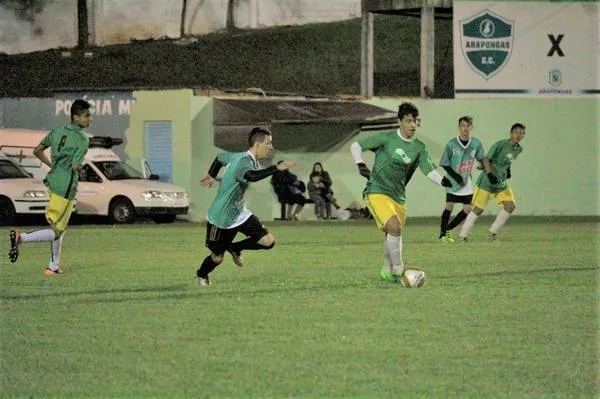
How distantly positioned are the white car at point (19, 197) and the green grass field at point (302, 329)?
42.0ft

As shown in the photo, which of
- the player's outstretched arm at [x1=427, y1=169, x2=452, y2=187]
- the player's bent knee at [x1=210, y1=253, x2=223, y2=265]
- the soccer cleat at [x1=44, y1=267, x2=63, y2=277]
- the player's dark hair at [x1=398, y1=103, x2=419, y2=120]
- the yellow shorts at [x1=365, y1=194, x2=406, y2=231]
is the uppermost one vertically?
the player's dark hair at [x1=398, y1=103, x2=419, y2=120]

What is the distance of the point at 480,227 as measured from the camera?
34.1 meters

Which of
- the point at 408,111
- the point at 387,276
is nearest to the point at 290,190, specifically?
the point at 387,276

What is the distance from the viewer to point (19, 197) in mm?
35344

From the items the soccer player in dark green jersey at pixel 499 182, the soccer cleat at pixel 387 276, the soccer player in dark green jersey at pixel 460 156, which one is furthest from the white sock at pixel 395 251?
the soccer player in dark green jersey at pixel 499 182

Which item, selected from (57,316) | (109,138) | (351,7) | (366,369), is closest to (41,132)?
(109,138)

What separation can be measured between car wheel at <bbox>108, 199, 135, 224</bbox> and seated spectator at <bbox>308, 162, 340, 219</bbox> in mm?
5287

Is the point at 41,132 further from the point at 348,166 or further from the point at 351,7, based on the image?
the point at 351,7

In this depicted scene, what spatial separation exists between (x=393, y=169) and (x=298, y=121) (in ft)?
75.8

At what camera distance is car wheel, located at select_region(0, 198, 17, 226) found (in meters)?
35.5

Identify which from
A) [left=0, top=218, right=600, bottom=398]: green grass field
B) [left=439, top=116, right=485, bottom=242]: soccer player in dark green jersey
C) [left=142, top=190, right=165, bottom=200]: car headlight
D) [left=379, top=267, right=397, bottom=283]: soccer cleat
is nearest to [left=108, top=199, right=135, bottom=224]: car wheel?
[left=142, top=190, right=165, bottom=200]: car headlight

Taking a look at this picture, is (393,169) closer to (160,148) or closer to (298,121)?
(298,121)

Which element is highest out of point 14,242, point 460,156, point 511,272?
point 460,156

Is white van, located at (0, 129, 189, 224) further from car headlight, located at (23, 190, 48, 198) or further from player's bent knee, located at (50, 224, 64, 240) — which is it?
player's bent knee, located at (50, 224, 64, 240)
